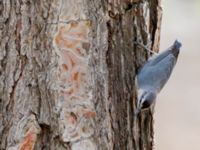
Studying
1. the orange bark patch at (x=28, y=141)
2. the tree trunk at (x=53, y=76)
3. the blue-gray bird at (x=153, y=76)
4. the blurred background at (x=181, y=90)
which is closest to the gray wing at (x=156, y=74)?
the blue-gray bird at (x=153, y=76)

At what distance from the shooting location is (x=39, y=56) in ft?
6.58

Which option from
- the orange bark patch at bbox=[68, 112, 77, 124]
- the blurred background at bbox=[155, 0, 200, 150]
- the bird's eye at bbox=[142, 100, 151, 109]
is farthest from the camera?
the blurred background at bbox=[155, 0, 200, 150]

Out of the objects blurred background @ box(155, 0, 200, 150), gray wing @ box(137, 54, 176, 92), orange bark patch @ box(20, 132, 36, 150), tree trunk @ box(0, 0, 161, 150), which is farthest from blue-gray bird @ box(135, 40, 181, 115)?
blurred background @ box(155, 0, 200, 150)

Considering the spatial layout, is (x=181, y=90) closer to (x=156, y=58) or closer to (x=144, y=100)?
(x=156, y=58)

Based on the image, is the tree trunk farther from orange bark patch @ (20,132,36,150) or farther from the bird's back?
the bird's back

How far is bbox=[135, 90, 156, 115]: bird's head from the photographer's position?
81.7 inches

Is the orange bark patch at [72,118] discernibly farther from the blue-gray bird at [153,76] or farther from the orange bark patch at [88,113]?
the blue-gray bird at [153,76]

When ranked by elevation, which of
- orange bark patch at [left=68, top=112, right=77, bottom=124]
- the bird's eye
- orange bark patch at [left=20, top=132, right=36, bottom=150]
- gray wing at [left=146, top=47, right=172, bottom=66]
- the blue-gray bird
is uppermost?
gray wing at [left=146, top=47, right=172, bottom=66]

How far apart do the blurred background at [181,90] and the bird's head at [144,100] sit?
269cm

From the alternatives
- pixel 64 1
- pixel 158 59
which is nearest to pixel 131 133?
pixel 158 59

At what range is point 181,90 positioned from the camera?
18.7ft

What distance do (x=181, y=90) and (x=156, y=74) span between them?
11.6ft

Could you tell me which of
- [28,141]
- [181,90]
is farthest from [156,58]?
[181,90]

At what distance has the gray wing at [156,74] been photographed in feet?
6.96
